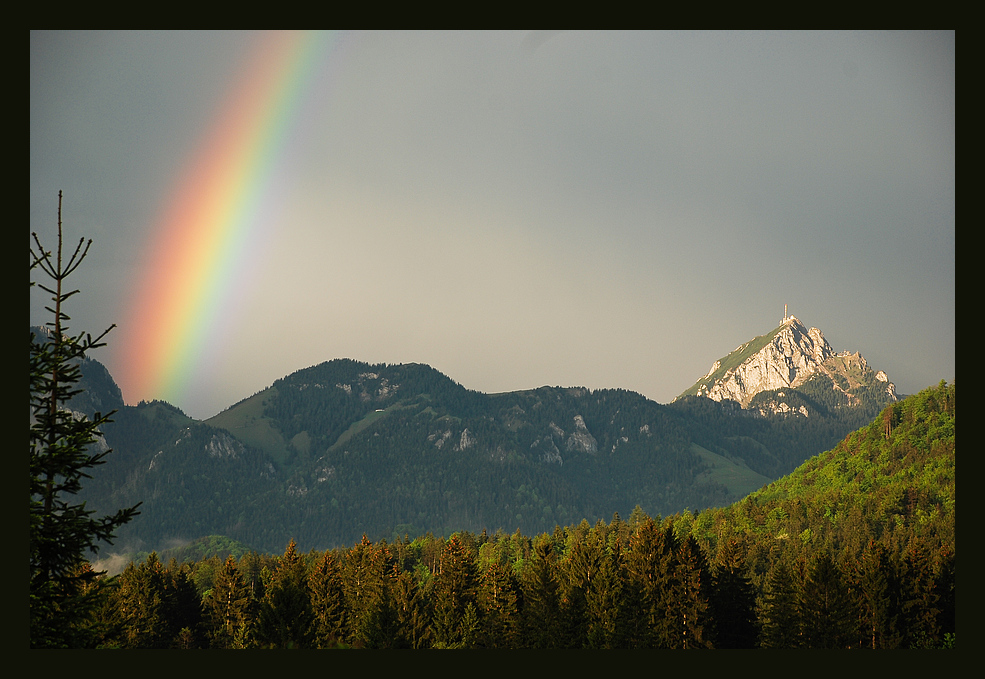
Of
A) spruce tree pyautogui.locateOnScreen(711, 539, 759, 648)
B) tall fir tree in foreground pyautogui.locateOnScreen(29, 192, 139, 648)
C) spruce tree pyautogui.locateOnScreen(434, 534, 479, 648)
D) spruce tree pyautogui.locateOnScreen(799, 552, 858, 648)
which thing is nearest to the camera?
tall fir tree in foreground pyautogui.locateOnScreen(29, 192, 139, 648)

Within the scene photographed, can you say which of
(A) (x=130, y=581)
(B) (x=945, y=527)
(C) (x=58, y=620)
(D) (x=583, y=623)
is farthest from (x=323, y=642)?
(B) (x=945, y=527)

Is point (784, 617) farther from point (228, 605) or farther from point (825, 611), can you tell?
point (228, 605)

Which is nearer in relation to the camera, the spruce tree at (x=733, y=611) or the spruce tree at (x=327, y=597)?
the spruce tree at (x=733, y=611)

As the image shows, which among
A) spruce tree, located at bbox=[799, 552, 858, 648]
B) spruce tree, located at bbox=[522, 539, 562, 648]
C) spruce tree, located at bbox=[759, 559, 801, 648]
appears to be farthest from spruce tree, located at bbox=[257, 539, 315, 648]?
spruce tree, located at bbox=[799, 552, 858, 648]

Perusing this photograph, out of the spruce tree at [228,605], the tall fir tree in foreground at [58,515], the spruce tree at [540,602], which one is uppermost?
the tall fir tree in foreground at [58,515]

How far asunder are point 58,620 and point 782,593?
6361 cm

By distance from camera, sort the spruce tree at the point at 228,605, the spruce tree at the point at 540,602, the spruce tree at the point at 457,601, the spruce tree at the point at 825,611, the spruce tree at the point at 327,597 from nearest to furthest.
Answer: the spruce tree at the point at 825,611, the spruce tree at the point at 540,602, the spruce tree at the point at 457,601, the spruce tree at the point at 327,597, the spruce tree at the point at 228,605

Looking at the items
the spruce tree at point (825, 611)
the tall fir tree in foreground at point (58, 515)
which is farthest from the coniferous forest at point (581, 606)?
the tall fir tree in foreground at point (58, 515)

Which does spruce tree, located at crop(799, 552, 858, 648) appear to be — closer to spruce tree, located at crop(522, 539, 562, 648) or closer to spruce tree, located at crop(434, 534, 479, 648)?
spruce tree, located at crop(522, 539, 562, 648)

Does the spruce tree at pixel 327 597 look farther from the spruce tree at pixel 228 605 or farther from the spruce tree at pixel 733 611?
the spruce tree at pixel 733 611

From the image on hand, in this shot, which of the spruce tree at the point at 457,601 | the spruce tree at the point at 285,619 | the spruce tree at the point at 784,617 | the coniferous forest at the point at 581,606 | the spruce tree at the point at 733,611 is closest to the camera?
the spruce tree at the point at 285,619

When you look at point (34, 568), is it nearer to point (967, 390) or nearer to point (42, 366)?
point (42, 366)

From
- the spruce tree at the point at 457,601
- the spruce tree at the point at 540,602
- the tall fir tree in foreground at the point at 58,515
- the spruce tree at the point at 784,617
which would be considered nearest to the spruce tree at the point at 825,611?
the spruce tree at the point at 784,617

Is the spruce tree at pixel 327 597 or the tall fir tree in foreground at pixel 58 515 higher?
the tall fir tree in foreground at pixel 58 515
